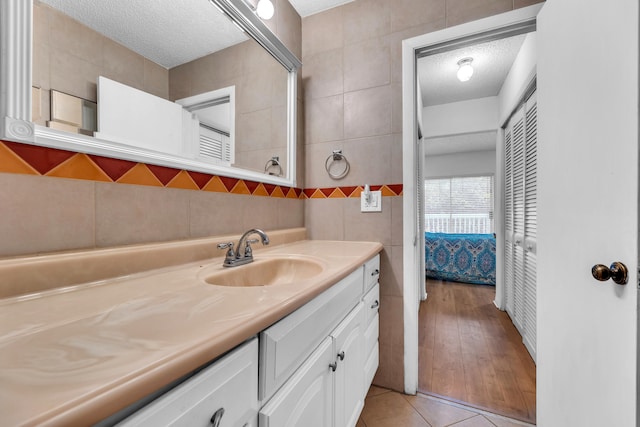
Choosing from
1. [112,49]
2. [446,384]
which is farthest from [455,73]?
[112,49]

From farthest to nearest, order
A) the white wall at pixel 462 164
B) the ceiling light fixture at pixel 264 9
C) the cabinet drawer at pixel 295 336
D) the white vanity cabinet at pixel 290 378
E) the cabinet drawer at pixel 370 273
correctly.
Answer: the white wall at pixel 462 164 < the ceiling light fixture at pixel 264 9 < the cabinet drawer at pixel 370 273 < the cabinet drawer at pixel 295 336 < the white vanity cabinet at pixel 290 378

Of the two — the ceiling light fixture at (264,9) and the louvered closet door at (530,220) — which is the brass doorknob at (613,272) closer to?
the louvered closet door at (530,220)

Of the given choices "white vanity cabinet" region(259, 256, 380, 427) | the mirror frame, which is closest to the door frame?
"white vanity cabinet" region(259, 256, 380, 427)

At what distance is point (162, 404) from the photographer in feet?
1.09

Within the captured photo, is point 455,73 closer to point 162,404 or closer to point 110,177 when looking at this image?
point 110,177

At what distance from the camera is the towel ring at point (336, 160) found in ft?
5.41

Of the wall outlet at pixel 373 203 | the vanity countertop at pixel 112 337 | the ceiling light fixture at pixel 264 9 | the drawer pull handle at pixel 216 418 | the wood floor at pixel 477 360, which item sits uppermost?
the ceiling light fixture at pixel 264 9

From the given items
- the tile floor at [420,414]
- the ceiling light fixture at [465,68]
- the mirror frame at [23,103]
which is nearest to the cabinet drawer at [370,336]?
the tile floor at [420,414]

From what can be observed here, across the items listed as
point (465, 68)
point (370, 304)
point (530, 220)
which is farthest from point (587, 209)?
point (465, 68)

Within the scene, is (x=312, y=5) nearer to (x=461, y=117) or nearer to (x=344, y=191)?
(x=344, y=191)

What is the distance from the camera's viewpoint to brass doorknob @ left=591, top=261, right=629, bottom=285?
70 centimetres

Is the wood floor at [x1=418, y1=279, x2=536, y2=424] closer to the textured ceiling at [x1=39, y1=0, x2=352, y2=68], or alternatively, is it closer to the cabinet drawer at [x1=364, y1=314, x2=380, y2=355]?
the cabinet drawer at [x1=364, y1=314, x2=380, y2=355]

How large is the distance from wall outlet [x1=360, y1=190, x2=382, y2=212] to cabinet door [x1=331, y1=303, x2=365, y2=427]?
0.63 metres

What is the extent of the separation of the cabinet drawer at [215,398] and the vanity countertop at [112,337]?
0.04 metres
